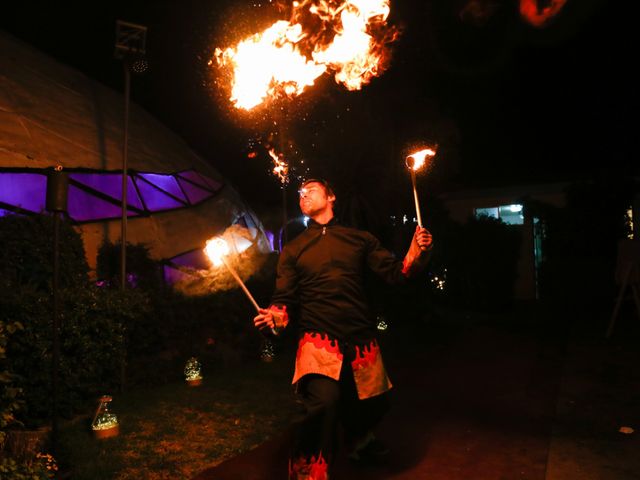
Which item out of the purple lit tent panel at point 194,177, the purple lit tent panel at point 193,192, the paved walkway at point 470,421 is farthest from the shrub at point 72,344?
the purple lit tent panel at point 194,177

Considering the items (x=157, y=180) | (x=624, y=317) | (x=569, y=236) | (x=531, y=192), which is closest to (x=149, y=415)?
(x=157, y=180)

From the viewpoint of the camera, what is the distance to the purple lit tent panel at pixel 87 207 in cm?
941

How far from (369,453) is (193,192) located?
975cm

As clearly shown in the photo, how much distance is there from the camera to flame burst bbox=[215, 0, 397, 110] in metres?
7.65

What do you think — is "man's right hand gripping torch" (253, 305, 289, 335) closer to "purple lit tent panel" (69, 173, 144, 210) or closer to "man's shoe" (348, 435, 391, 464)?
"man's shoe" (348, 435, 391, 464)

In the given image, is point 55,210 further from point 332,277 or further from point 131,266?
point 131,266

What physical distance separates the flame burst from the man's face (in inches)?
152

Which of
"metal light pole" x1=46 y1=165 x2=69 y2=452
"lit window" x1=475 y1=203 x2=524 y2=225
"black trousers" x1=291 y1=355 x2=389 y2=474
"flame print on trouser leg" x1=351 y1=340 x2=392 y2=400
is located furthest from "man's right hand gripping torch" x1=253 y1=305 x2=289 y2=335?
"lit window" x1=475 y1=203 x2=524 y2=225

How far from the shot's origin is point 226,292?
880cm

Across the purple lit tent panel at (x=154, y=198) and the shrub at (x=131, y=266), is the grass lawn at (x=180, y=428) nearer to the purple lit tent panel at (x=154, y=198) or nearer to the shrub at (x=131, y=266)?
the shrub at (x=131, y=266)

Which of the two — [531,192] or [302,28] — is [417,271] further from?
[531,192]

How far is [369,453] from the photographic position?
4.37 metres

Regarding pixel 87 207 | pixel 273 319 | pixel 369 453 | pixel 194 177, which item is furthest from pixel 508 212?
pixel 273 319

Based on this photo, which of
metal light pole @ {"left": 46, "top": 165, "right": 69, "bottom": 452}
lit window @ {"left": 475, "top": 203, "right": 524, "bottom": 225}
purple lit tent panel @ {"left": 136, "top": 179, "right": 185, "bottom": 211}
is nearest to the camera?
metal light pole @ {"left": 46, "top": 165, "right": 69, "bottom": 452}
